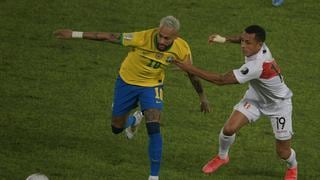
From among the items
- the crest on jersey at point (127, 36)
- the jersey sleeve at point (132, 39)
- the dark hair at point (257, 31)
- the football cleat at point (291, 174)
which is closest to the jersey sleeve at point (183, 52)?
the jersey sleeve at point (132, 39)

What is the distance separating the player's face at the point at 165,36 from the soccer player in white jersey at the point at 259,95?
26.0 inches

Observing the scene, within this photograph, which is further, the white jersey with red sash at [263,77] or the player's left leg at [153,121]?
the player's left leg at [153,121]

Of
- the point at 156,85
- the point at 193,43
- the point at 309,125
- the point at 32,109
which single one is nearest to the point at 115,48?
the point at 193,43

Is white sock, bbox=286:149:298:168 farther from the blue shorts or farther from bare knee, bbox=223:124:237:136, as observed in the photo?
the blue shorts

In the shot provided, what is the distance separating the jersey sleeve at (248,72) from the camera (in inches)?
551

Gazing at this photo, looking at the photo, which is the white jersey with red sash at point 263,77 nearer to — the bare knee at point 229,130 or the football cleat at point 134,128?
the bare knee at point 229,130

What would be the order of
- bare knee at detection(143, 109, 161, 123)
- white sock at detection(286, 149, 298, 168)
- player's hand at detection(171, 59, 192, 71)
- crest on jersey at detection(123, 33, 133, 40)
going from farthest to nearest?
white sock at detection(286, 149, 298, 168) → crest on jersey at detection(123, 33, 133, 40) → bare knee at detection(143, 109, 161, 123) → player's hand at detection(171, 59, 192, 71)

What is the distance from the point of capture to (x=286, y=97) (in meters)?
14.7

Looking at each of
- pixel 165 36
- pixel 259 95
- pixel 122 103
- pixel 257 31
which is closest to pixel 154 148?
pixel 122 103

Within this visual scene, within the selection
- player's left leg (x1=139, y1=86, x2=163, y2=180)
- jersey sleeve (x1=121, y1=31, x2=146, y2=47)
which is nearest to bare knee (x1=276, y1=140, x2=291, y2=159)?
player's left leg (x1=139, y1=86, x2=163, y2=180)

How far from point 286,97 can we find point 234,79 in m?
1.13

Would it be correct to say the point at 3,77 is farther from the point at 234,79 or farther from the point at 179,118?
the point at 234,79

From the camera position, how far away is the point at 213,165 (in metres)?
15.3

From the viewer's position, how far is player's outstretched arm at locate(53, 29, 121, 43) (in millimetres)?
13945
